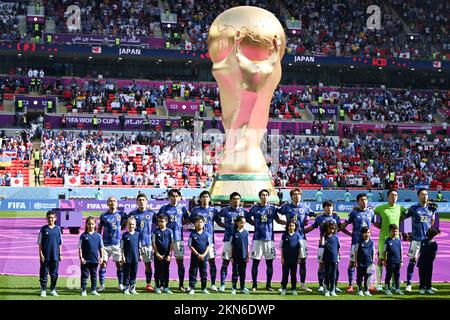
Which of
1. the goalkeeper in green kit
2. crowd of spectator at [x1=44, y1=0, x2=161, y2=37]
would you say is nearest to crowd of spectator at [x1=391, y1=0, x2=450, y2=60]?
crowd of spectator at [x1=44, y1=0, x2=161, y2=37]

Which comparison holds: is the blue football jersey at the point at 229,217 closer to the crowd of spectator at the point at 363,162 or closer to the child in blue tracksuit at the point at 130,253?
the child in blue tracksuit at the point at 130,253

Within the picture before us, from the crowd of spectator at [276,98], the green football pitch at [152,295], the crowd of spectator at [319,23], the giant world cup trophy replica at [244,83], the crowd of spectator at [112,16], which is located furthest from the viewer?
the crowd of spectator at [319,23]

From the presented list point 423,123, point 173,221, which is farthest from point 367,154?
point 173,221

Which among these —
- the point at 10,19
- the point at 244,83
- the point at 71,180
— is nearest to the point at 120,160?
the point at 71,180

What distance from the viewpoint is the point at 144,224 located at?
49.4ft

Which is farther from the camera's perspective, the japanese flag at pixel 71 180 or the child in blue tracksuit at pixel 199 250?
the japanese flag at pixel 71 180

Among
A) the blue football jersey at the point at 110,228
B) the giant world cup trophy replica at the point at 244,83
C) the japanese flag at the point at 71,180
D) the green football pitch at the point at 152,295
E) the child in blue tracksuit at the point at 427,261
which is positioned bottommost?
the japanese flag at the point at 71,180

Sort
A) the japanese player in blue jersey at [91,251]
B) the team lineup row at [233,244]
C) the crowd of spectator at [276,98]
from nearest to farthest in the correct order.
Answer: the japanese player in blue jersey at [91,251] → the team lineup row at [233,244] → the crowd of spectator at [276,98]

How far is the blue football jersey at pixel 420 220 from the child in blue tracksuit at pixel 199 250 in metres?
4.08

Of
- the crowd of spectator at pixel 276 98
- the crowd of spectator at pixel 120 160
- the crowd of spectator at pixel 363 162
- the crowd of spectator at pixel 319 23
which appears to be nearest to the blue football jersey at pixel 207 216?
the crowd of spectator at pixel 120 160

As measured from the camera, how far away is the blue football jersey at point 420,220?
51.7ft

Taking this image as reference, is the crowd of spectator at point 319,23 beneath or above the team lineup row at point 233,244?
above

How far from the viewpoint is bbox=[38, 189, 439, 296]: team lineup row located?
46.8 feet

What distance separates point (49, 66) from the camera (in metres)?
58.2
